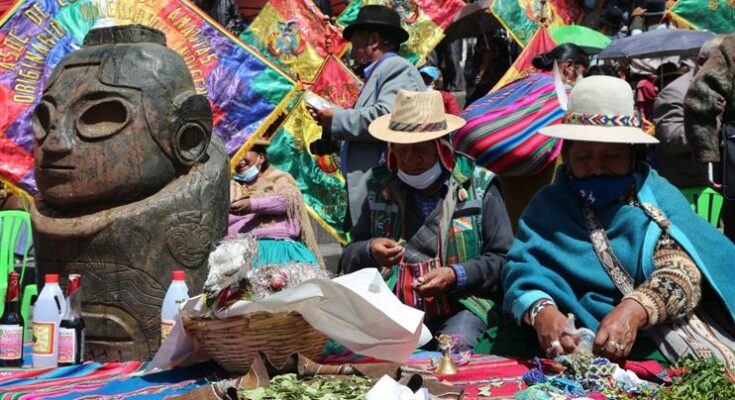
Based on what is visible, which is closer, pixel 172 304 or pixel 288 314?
pixel 288 314

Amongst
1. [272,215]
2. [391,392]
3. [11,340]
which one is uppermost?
A: [391,392]

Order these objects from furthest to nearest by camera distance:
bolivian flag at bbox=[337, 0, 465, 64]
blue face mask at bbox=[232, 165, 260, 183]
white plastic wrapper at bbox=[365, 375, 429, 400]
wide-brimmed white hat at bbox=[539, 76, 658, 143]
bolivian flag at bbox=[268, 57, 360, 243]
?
1. bolivian flag at bbox=[337, 0, 465, 64]
2. bolivian flag at bbox=[268, 57, 360, 243]
3. blue face mask at bbox=[232, 165, 260, 183]
4. wide-brimmed white hat at bbox=[539, 76, 658, 143]
5. white plastic wrapper at bbox=[365, 375, 429, 400]

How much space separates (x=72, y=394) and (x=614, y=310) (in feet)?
5.41

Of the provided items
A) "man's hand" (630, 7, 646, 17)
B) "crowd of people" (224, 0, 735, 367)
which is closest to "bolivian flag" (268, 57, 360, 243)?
"crowd of people" (224, 0, 735, 367)

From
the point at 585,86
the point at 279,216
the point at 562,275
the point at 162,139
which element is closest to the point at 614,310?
the point at 562,275

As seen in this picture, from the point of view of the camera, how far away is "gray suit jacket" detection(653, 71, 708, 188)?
614 cm

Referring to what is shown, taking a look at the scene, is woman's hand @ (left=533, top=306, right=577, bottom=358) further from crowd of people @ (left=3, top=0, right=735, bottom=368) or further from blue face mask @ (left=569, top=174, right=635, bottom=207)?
blue face mask @ (left=569, top=174, right=635, bottom=207)

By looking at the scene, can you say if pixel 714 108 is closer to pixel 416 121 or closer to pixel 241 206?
pixel 416 121

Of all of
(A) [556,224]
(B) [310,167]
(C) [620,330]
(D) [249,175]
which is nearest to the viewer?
(C) [620,330]

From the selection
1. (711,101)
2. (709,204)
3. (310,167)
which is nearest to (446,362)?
(711,101)

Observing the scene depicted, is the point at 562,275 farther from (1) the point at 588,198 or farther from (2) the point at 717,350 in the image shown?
(2) the point at 717,350

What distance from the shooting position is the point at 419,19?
895 cm

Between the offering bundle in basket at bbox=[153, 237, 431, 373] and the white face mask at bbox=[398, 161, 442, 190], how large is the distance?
103 cm

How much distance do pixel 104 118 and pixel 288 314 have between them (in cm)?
153
